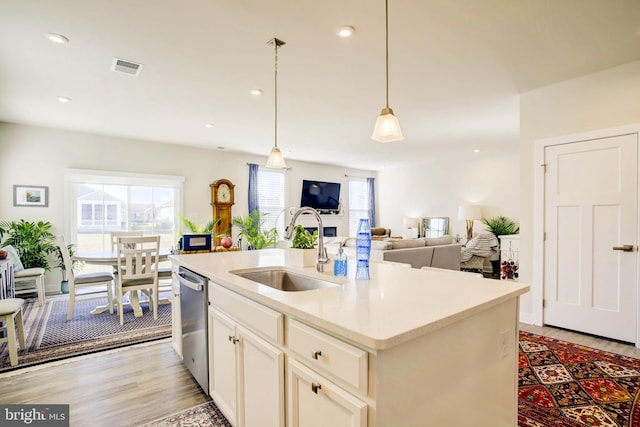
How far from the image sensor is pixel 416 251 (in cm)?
491

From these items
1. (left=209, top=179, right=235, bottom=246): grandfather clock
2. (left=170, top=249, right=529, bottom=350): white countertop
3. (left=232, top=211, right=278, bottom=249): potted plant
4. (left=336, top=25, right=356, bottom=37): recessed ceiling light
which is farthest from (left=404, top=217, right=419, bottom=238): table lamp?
(left=170, top=249, right=529, bottom=350): white countertop

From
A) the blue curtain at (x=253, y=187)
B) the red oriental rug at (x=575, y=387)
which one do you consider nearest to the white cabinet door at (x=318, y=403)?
the red oriental rug at (x=575, y=387)

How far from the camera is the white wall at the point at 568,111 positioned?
301 cm

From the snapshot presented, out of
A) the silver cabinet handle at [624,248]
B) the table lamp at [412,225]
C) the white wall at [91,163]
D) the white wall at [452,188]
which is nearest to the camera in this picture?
the silver cabinet handle at [624,248]

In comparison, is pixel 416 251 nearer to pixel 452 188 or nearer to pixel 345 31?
pixel 345 31

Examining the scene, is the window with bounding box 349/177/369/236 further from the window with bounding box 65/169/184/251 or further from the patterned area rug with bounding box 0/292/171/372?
the patterned area rug with bounding box 0/292/171/372

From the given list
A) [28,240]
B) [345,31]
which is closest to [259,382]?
[345,31]

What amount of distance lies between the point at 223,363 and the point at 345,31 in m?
2.40

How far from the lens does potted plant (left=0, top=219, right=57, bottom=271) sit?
4688 mm

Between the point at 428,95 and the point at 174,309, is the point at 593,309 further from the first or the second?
the point at 174,309

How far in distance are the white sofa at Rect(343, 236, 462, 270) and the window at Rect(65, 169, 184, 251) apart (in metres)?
3.58

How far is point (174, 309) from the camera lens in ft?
8.68

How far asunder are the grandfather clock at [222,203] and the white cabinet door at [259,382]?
Answer: 216 inches

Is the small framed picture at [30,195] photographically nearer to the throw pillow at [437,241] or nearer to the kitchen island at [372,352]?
the kitchen island at [372,352]
